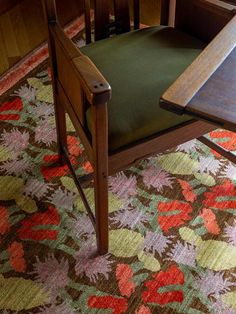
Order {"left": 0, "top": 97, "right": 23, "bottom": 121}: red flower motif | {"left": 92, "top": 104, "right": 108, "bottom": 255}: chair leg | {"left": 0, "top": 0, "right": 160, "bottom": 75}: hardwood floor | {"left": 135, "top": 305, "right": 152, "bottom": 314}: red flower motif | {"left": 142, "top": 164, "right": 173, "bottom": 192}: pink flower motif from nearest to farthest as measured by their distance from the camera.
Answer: {"left": 92, "top": 104, "right": 108, "bottom": 255}: chair leg < {"left": 135, "top": 305, "right": 152, "bottom": 314}: red flower motif < {"left": 142, "top": 164, "right": 173, "bottom": 192}: pink flower motif < {"left": 0, "top": 97, "right": 23, "bottom": 121}: red flower motif < {"left": 0, "top": 0, "right": 160, "bottom": 75}: hardwood floor

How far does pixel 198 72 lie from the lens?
968 mm

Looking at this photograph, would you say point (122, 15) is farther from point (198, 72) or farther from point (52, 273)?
point (52, 273)

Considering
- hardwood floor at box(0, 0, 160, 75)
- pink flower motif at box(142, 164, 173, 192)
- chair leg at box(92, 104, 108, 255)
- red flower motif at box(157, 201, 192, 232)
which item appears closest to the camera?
chair leg at box(92, 104, 108, 255)

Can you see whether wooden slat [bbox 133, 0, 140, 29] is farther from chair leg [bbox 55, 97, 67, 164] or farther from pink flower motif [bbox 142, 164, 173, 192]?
pink flower motif [bbox 142, 164, 173, 192]

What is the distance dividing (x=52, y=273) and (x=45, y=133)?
622mm

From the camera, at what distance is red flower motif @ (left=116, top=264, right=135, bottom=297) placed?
52.2 inches

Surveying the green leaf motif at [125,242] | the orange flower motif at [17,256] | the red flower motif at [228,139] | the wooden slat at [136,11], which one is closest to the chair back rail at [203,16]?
the wooden slat at [136,11]

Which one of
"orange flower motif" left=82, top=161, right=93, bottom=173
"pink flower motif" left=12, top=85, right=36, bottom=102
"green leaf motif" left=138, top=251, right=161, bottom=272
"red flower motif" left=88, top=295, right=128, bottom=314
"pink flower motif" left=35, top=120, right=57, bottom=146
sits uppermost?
"pink flower motif" left=12, top=85, right=36, bottom=102

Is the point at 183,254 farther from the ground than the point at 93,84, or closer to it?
closer to it

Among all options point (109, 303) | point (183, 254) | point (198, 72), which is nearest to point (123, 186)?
point (183, 254)

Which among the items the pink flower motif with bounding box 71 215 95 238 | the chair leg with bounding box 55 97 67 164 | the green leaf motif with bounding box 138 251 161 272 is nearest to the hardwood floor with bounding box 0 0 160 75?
the chair leg with bounding box 55 97 67 164

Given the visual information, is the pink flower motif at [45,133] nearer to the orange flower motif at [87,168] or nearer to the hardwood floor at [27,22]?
the orange flower motif at [87,168]

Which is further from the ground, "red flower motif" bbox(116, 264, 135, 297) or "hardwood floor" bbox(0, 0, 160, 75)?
"hardwood floor" bbox(0, 0, 160, 75)

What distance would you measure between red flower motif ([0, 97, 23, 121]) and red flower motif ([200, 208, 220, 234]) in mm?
856
